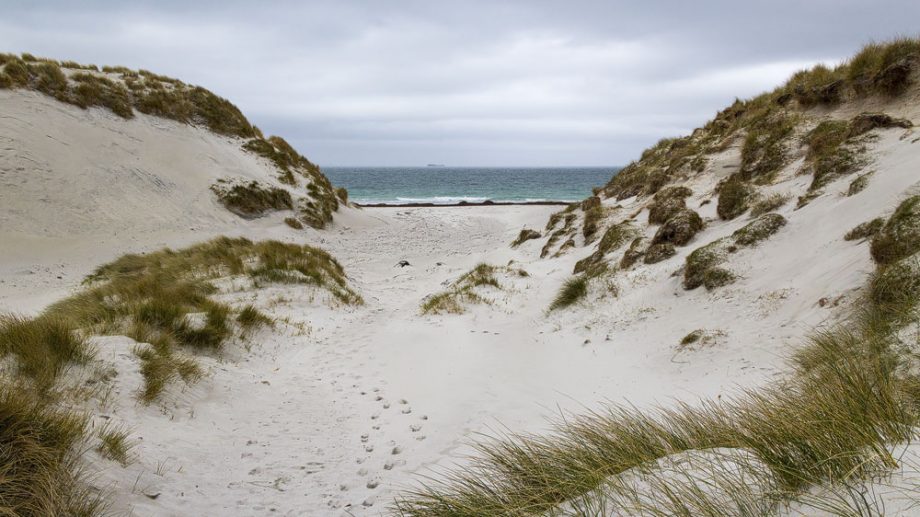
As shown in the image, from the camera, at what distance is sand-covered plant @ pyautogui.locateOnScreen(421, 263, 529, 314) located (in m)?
10.3

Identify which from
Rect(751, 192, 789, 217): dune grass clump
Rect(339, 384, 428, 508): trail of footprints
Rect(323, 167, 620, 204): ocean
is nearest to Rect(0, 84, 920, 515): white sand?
Rect(339, 384, 428, 508): trail of footprints

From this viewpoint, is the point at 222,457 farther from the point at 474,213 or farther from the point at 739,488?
the point at 474,213

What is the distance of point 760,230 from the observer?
8070mm

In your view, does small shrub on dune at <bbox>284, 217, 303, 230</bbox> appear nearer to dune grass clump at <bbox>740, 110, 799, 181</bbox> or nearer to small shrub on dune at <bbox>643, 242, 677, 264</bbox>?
small shrub on dune at <bbox>643, 242, 677, 264</bbox>

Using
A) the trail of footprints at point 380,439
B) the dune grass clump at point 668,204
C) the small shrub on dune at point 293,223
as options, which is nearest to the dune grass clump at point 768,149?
the dune grass clump at point 668,204

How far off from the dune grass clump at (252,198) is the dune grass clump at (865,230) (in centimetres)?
2107

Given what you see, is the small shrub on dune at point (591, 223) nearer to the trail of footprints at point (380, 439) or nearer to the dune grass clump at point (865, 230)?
the dune grass clump at point (865, 230)

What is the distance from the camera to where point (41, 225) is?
548 inches

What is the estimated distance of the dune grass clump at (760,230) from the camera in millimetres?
7965

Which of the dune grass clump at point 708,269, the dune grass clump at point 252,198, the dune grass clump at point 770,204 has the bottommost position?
the dune grass clump at point 708,269

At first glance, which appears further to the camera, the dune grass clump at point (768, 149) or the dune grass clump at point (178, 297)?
the dune grass clump at point (768, 149)

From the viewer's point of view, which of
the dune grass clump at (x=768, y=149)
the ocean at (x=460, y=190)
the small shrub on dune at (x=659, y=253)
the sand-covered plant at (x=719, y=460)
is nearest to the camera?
the sand-covered plant at (x=719, y=460)

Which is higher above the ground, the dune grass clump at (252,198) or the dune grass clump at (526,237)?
the dune grass clump at (252,198)

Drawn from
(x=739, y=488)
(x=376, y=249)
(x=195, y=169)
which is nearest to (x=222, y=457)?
(x=739, y=488)
